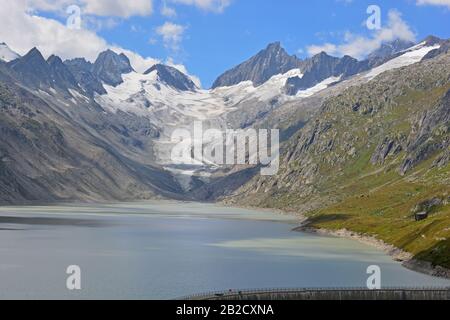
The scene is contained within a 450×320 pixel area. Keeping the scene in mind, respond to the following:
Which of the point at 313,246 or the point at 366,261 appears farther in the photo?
the point at 313,246

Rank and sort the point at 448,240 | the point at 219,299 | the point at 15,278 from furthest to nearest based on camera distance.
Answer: the point at 448,240 < the point at 15,278 < the point at 219,299

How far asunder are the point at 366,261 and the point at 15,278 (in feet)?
245

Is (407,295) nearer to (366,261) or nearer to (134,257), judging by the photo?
(366,261)
